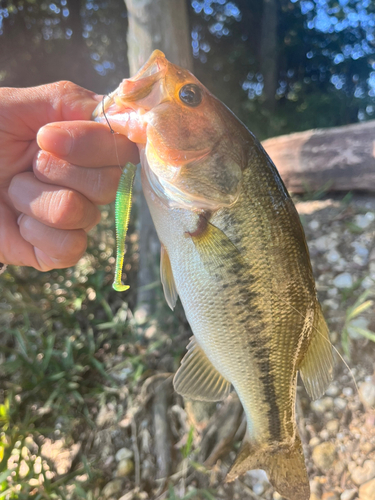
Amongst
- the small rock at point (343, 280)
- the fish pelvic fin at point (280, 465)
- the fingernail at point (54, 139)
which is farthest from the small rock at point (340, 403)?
the fingernail at point (54, 139)

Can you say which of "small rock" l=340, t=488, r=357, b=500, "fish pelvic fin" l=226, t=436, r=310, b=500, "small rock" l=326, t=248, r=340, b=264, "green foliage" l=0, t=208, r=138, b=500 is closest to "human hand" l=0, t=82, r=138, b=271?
"fish pelvic fin" l=226, t=436, r=310, b=500

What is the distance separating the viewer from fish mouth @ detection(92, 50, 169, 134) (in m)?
0.76

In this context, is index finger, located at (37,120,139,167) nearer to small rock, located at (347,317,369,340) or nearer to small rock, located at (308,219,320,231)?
small rock, located at (347,317,369,340)

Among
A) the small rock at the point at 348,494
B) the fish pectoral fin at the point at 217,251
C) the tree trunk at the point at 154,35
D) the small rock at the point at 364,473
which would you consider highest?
the tree trunk at the point at 154,35

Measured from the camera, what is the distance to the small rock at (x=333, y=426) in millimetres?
1625

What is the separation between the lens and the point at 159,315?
87.5 inches

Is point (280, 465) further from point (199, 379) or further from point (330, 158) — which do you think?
point (330, 158)

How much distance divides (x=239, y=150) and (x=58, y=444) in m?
2.03

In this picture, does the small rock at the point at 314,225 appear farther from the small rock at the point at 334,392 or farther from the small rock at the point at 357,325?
the small rock at the point at 334,392

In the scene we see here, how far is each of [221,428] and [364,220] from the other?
2.03 metres

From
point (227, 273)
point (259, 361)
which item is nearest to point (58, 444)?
point (259, 361)

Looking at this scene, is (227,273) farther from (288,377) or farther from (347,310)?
(347,310)

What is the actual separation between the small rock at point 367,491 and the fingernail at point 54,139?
→ 1945 millimetres

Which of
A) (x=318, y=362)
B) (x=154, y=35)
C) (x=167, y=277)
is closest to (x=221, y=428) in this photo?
(x=318, y=362)
